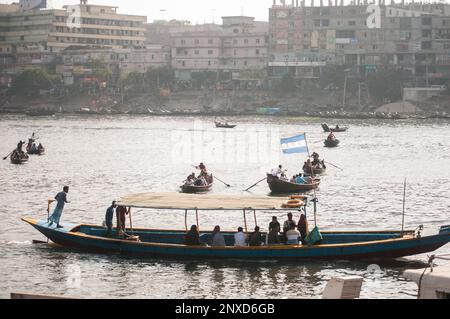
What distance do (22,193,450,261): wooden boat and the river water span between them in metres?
0.28

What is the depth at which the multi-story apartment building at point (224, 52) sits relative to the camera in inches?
5536

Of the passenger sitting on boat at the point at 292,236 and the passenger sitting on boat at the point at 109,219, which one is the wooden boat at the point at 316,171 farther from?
the passenger sitting on boat at the point at 292,236

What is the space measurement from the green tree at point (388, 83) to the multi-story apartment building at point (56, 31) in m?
44.5

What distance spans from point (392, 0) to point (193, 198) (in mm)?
115592

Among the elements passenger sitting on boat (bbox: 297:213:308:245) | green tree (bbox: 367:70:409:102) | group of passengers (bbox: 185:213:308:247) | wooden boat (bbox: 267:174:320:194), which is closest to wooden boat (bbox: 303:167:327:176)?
wooden boat (bbox: 267:174:320:194)

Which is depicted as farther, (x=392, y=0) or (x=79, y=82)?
(x=79, y=82)

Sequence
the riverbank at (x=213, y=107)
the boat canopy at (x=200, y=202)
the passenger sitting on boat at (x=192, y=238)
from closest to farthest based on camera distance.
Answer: the boat canopy at (x=200, y=202), the passenger sitting on boat at (x=192, y=238), the riverbank at (x=213, y=107)

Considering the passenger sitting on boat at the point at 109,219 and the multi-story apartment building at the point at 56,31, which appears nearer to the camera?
the passenger sitting on boat at the point at 109,219

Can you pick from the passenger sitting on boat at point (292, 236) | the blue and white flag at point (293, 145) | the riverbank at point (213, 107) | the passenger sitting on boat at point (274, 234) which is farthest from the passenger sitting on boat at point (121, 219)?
the riverbank at point (213, 107)

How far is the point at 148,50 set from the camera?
152m

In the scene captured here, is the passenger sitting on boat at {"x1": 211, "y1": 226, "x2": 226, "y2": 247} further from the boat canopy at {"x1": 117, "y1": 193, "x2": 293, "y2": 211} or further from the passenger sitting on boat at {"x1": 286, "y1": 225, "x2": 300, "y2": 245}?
the passenger sitting on boat at {"x1": 286, "y1": 225, "x2": 300, "y2": 245}

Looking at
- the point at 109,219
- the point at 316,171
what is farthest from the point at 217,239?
the point at 316,171

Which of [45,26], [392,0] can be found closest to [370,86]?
[392,0]

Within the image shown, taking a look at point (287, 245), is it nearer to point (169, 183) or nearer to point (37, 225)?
point (37, 225)
